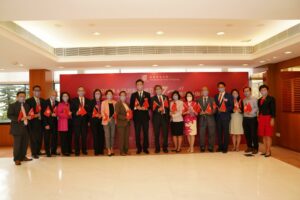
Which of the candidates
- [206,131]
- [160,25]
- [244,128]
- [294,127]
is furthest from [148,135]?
[294,127]

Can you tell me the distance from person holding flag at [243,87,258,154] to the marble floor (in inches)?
21.4

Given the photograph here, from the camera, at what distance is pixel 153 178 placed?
4.45 meters

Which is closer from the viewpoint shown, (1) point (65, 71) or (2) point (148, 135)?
(2) point (148, 135)

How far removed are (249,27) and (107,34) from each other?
3.21 meters

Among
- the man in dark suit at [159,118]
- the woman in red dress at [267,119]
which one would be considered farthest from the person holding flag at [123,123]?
the woman in red dress at [267,119]

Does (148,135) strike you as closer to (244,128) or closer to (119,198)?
(244,128)

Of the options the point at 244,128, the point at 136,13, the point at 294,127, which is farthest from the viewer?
the point at 294,127

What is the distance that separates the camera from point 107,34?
606 centimetres

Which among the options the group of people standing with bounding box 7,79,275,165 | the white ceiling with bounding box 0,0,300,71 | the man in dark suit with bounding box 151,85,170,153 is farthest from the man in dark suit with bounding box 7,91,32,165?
the man in dark suit with bounding box 151,85,170,153

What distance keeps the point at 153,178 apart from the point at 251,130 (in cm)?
313

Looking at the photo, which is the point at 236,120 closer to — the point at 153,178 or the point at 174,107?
the point at 174,107

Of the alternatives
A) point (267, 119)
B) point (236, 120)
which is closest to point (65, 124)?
point (236, 120)

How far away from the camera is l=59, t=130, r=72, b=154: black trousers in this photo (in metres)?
6.53

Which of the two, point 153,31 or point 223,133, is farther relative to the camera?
point 223,133
